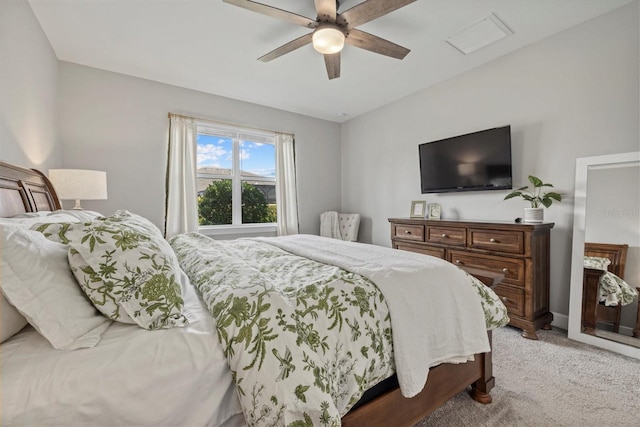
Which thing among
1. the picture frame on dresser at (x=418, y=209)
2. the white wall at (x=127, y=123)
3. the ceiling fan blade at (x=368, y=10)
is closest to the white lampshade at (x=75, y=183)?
the white wall at (x=127, y=123)

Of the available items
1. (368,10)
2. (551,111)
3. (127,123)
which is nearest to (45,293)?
(368,10)

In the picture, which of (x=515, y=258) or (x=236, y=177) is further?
(x=236, y=177)

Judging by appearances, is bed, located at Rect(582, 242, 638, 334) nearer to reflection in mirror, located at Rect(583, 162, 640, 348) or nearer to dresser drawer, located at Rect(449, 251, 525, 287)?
reflection in mirror, located at Rect(583, 162, 640, 348)

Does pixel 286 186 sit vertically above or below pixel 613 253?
above

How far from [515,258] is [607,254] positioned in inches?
24.8

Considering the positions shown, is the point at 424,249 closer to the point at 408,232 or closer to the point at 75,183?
the point at 408,232

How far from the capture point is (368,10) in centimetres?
181

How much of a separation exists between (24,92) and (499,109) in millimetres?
4155

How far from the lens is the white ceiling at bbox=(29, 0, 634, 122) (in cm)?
212

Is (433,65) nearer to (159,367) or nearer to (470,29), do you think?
(470,29)

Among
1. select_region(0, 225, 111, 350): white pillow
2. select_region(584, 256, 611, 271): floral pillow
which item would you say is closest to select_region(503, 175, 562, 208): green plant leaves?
select_region(584, 256, 611, 271): floral pillow

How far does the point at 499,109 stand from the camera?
289cm

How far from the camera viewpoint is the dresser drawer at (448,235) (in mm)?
2729

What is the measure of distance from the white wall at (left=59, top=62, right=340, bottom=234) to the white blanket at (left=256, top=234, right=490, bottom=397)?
9.46 feet
